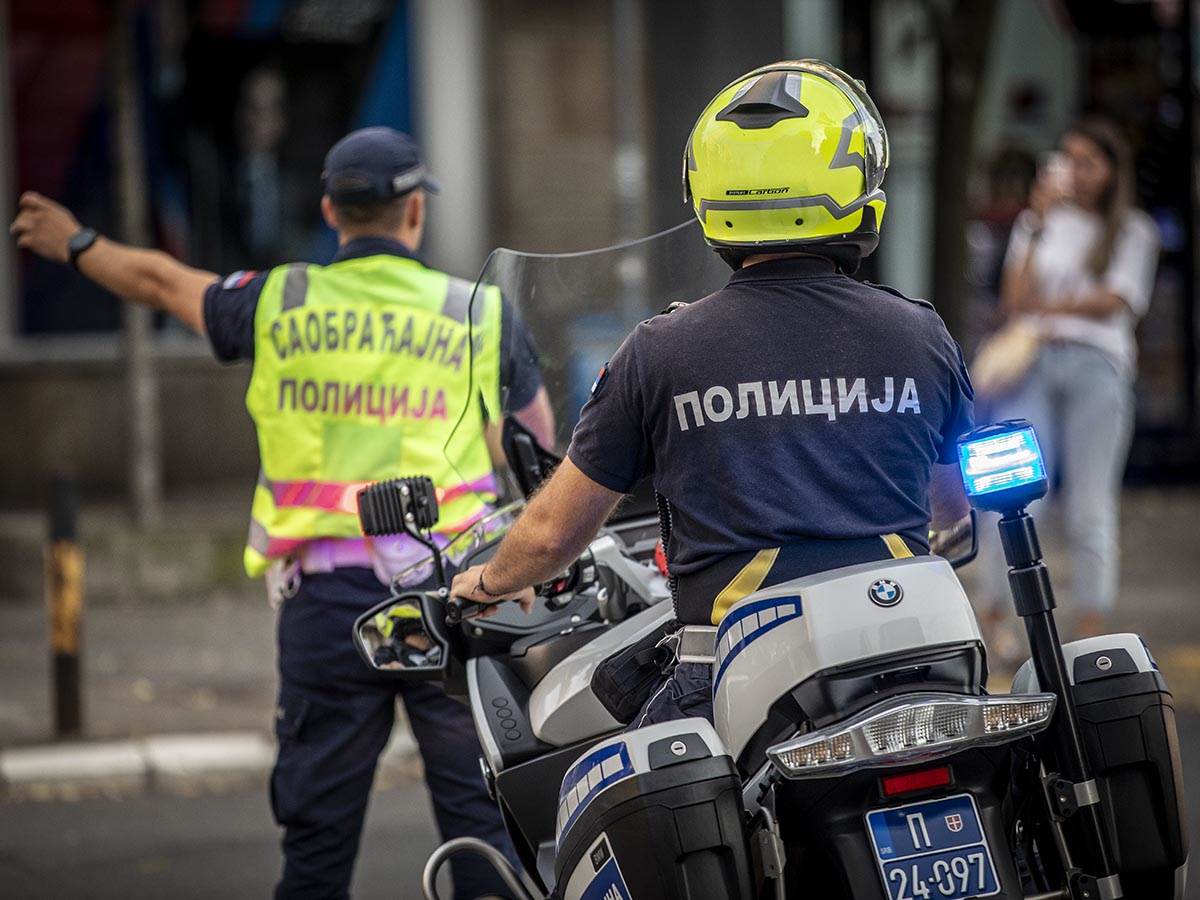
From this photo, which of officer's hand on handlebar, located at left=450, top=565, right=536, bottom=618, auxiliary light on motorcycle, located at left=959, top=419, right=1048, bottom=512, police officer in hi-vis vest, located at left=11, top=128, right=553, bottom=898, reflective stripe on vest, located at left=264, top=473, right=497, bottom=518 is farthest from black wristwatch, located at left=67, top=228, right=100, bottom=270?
auxiliary light on motorcycle, located at left=959, top=419, right=1048, bottom=512

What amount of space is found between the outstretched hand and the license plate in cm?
251

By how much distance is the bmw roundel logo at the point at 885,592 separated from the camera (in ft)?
8.81

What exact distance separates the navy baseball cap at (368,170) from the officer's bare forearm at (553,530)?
132cm

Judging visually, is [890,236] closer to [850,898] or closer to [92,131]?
[92,131]

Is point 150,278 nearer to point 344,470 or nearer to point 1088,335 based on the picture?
point 344,470

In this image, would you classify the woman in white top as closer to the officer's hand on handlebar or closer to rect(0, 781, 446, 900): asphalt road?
rect(0, 781, 446, 900): asphalt road

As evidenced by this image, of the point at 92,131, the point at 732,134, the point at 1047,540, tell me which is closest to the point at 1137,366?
the point at 1047,540

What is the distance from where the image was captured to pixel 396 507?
3273 mm

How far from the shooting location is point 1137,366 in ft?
40.5

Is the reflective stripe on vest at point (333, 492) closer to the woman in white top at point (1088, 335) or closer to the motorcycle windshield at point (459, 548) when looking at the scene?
the motorcycle windshield at point (459, 548)

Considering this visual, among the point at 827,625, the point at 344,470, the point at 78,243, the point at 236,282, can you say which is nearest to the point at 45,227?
the point at 78,243

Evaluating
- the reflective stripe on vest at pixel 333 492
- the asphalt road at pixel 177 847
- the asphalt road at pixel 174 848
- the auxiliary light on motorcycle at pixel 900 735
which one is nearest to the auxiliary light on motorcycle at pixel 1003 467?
the auxiliary light on motorcycle at pixel 900 735

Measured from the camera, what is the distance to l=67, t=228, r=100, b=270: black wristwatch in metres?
4.29

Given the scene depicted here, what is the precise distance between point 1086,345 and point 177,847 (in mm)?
4102
